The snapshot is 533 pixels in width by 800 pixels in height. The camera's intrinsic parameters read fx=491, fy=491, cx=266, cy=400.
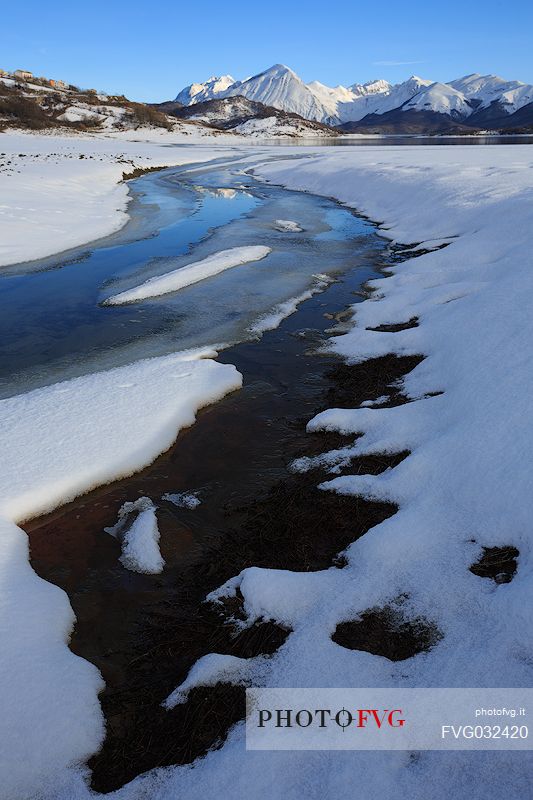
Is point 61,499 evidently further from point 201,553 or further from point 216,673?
point 216,673

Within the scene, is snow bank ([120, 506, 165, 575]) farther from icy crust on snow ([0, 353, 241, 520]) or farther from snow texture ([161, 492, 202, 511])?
icy crust on snow ([0, 353, 241, 520])

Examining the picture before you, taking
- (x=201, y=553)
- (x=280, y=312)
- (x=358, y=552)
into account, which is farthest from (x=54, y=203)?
(x=358, y=552)

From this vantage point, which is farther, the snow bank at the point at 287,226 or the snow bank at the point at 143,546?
the snow bank at the point at 287,226

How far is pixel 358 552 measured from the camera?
4.64 m

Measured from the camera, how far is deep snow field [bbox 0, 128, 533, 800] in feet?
9.84

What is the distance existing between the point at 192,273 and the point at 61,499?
9614 mm

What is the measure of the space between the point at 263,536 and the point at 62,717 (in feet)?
7.75

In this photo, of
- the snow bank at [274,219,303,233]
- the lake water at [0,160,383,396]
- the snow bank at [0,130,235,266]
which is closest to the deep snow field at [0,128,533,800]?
the lake water at [0,160,383,396]

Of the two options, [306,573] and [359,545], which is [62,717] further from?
[359,545]

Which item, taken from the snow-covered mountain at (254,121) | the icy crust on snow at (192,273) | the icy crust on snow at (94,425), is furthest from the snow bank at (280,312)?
the snow-covered mountain at (254,121)

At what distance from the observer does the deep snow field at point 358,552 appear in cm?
300

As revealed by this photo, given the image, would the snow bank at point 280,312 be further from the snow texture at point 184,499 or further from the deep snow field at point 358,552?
the snow texture at point 184,499

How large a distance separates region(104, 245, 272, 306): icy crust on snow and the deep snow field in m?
4.32

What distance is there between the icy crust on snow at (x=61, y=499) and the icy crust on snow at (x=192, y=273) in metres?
4.14
